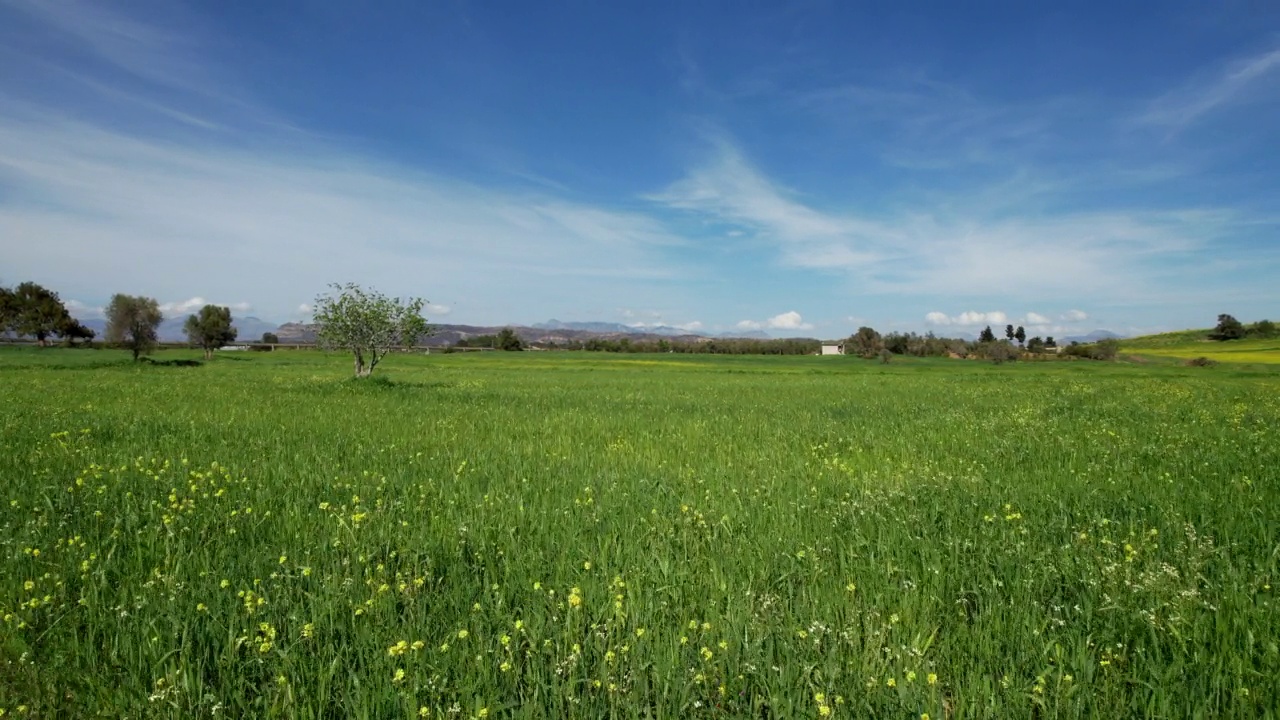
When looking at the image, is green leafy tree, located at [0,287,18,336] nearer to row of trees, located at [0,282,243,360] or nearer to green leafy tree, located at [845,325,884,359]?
row of trees, located at [0,282,243,360]

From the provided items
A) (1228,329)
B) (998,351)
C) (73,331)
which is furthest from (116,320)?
(1228,329)

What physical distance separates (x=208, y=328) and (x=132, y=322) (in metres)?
13.9

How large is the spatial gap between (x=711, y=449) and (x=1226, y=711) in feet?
27.9

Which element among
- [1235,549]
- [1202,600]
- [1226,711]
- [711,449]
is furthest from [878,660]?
[711,449]

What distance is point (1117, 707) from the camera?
11.2 ft

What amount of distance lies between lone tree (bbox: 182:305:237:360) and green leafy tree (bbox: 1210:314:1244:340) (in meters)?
172

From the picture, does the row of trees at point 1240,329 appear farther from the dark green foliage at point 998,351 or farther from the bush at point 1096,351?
the dark green foliage at point 998,351

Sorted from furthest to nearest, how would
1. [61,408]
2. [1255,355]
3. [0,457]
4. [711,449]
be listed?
[1255,355]
[61,408]
[711,449]
[0,457]

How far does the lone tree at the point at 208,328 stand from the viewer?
3078 inches

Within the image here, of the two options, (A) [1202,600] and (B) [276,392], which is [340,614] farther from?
(B) [276,392]

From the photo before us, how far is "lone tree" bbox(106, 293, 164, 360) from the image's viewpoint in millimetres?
63812

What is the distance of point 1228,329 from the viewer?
11406cm

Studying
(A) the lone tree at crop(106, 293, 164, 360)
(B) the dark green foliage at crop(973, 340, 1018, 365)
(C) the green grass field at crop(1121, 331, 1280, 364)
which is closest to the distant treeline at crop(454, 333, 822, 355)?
(B) the dark green foliage at crop(973, 340, 1018, 365)

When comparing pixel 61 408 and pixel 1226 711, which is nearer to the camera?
pixel 1226 711
